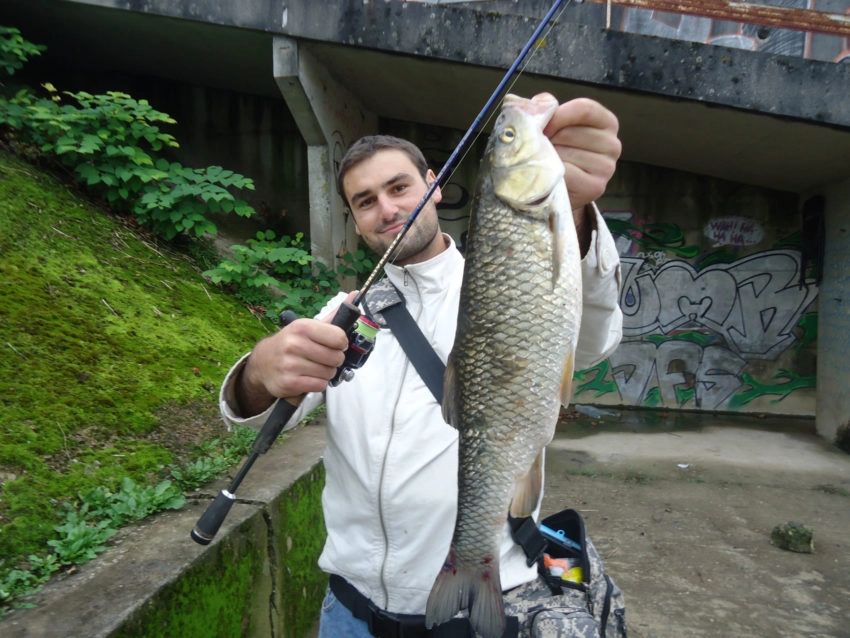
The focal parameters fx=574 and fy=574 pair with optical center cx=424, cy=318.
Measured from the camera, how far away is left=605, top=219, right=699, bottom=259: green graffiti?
29.0ft

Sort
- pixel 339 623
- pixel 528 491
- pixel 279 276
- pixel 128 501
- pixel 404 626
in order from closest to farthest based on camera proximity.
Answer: pixel 528 491
pixel 404 626
pixel 339 623
pixel 128 501
pixel 279 276

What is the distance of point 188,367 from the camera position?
4.12 m

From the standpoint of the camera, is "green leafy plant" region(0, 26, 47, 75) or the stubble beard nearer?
the stubble beard

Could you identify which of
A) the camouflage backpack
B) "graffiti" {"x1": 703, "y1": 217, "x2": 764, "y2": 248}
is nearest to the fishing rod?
the camouflage backpack

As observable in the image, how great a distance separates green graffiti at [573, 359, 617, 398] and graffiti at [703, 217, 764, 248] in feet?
8.17

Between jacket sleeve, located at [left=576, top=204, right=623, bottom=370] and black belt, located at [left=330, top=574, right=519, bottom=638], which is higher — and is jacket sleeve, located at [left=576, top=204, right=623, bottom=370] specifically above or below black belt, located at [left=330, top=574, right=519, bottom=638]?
above

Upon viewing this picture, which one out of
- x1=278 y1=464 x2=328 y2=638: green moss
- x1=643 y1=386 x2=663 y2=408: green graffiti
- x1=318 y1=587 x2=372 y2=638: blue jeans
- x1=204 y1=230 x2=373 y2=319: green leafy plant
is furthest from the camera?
x1=643 y1=386 x2=663 y2=408: green graffiti

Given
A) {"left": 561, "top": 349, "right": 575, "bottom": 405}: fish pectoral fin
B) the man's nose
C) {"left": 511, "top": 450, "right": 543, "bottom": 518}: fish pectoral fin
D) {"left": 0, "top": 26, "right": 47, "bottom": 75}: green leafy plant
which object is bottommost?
{"left": 511, "top": 450, "right": 543, "bottom": 518}: fish pectoral fin

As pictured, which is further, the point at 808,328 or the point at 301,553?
the point at 808,328

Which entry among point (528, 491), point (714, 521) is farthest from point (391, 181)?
point (714, 521)

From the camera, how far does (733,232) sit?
28.5 ft

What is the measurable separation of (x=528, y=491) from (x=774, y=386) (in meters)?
8.68

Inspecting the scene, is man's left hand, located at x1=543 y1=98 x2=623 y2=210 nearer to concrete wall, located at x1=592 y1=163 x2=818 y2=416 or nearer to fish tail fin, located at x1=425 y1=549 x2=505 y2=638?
fish tail fin, located at x1=425 y1=549 x2=505 y2=638

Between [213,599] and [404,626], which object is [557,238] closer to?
[404,626]
